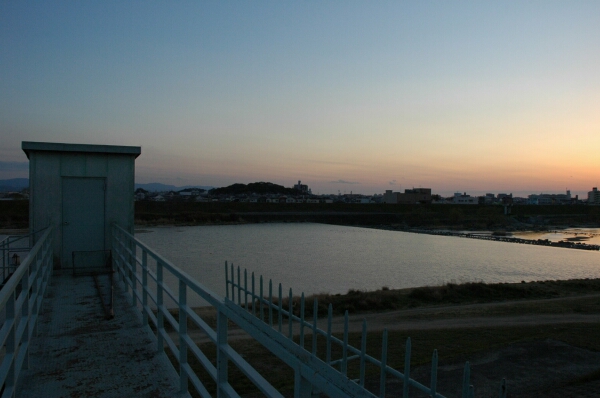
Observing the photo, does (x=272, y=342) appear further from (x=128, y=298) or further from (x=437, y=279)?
(x=437, y=279)

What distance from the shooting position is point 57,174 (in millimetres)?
10078

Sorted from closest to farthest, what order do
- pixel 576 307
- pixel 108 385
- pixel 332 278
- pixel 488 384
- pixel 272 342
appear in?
pixel 272 342 → pixel 108 385 → pixel 488 384 → pixel 576 307 → pixel 332 278

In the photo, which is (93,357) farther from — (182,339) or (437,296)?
(437,296)

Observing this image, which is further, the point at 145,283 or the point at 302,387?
the point at 145,283

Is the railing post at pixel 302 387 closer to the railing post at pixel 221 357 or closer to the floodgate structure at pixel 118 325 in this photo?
the floodgate structure at pixel 118 325

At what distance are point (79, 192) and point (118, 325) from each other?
496 cm

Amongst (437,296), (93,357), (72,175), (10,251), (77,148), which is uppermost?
(77,148)

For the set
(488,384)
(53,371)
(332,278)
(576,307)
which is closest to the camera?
(53,371)

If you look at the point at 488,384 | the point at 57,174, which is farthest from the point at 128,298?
the point at 488,384

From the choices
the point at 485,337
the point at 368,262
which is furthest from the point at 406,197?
the point at 485,337

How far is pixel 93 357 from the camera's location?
519 cm

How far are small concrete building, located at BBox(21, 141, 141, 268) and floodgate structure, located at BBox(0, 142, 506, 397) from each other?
0.07 feet

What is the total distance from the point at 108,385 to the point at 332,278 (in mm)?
22355

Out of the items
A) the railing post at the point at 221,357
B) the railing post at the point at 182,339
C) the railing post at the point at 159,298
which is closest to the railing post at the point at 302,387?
the railing post at the point at 221,357
